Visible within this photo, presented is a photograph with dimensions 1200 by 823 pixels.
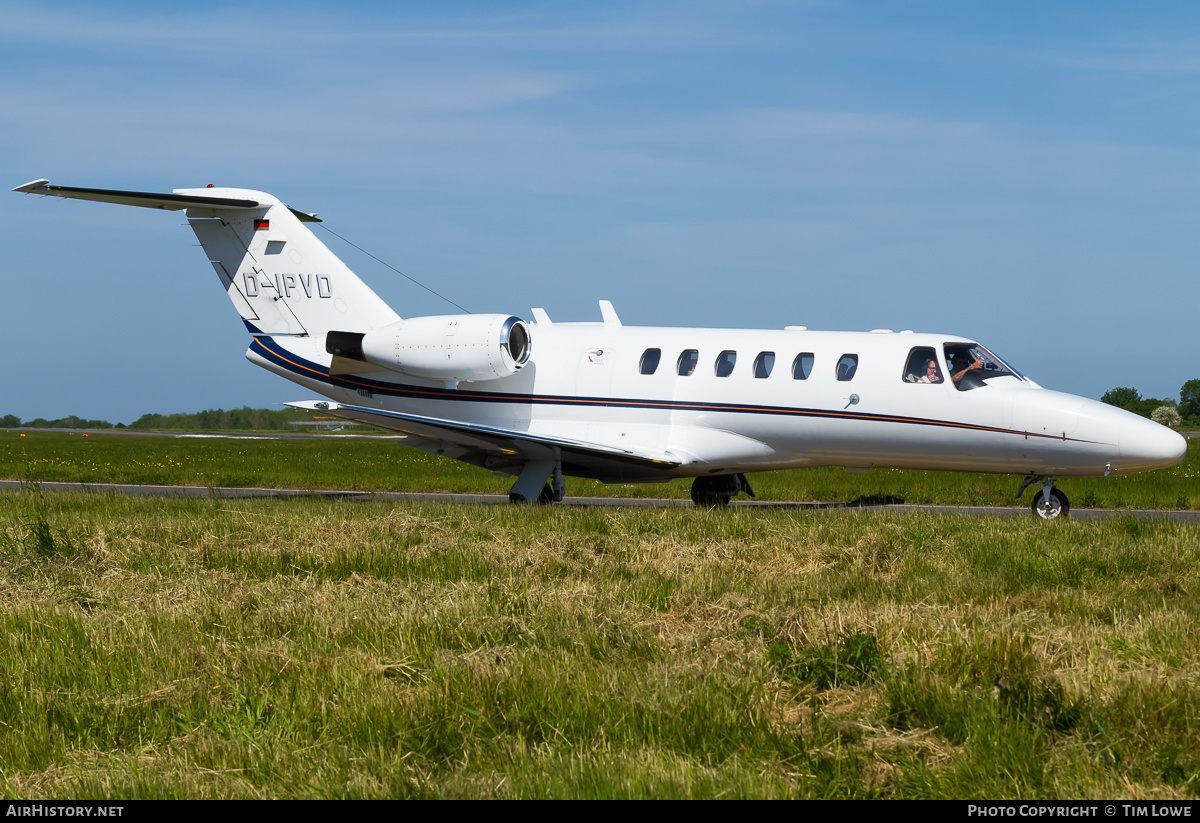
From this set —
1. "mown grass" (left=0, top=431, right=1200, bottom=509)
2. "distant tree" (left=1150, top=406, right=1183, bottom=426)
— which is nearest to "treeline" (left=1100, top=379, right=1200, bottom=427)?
"distant tree" (left=1150, top=406, right=1183, bottom=426)

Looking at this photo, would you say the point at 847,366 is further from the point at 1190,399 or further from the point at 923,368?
the point at 1190,399

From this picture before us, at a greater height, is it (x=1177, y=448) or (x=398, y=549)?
(x=1177, y=448)

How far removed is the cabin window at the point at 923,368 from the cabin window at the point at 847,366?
75 cm

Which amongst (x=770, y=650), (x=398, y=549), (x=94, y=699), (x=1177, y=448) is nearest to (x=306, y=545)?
(x=398, y=549)

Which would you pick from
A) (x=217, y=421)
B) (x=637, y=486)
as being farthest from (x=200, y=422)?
(x=637, y=486)

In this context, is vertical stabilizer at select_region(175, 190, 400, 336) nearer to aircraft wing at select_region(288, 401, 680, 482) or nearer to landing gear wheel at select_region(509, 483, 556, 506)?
aircraft wing at select_region(288, 401, 680, 482)

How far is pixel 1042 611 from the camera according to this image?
7082 mm

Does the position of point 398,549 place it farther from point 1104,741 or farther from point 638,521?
point 1104,741

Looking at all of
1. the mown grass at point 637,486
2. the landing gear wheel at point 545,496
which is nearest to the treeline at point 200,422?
the mown grass at point 637,486

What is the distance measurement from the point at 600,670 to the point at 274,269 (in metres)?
14.9

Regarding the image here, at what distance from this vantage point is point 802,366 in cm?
1541

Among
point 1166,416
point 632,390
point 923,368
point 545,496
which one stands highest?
point 1166,416

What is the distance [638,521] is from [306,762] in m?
7.68

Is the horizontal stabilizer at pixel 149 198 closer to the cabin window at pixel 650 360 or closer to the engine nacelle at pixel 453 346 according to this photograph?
the engine nacelle at pixel 453 346
